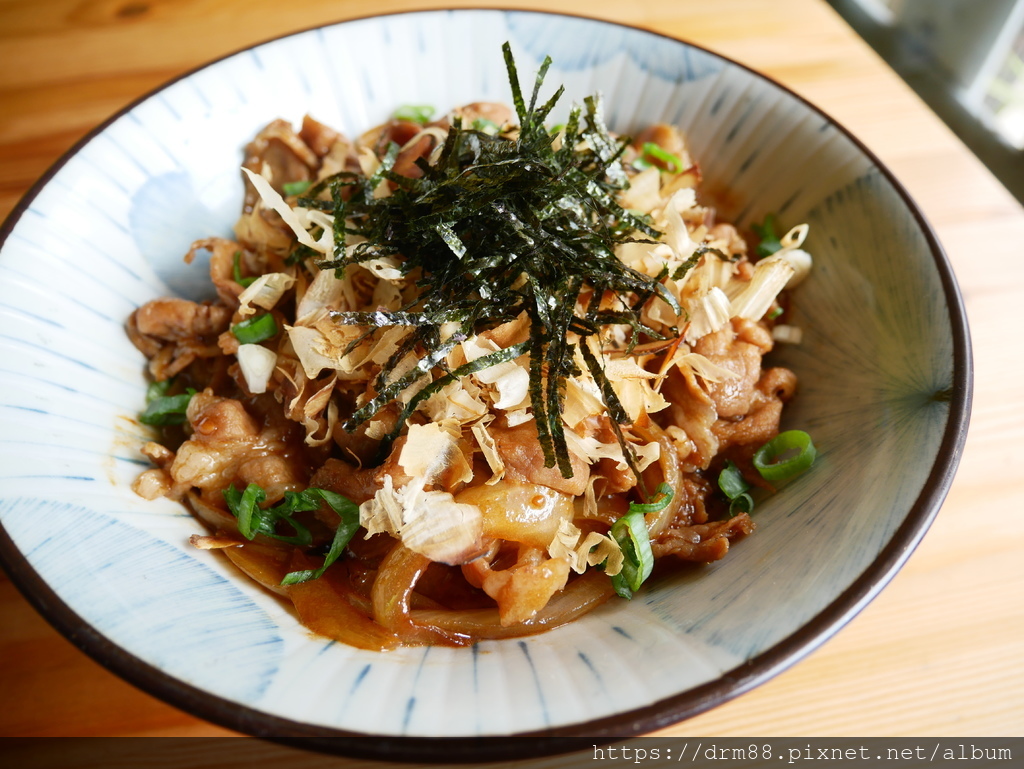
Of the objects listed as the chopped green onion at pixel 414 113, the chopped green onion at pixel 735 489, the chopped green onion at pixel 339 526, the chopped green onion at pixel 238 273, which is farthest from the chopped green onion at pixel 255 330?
the chopped green onion at pixel 735 489

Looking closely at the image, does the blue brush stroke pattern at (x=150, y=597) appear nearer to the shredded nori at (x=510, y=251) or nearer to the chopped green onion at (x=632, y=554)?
the shredded nori at (x=510, y=251)

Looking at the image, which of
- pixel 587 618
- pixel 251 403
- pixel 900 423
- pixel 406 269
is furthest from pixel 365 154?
pixel 900 423

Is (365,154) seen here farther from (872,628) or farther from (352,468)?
(872,628)

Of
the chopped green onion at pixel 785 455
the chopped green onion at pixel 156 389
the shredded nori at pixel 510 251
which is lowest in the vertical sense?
the chopped green onion at pixel 156 389

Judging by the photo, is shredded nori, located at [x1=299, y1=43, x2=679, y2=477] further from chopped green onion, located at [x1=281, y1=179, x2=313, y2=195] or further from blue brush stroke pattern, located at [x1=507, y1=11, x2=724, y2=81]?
blue brush stroke pattern, located at [x1=507, y1=11, x2=724, y2=81]

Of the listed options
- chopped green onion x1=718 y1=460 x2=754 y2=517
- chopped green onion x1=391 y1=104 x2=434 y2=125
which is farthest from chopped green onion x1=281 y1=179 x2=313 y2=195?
chopped green onion x1=718 y1=460 x2=754 y2=517

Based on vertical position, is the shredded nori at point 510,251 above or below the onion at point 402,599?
above
